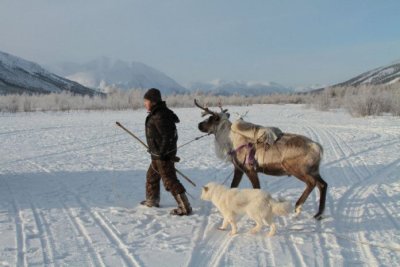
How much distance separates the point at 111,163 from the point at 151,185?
17.1ft

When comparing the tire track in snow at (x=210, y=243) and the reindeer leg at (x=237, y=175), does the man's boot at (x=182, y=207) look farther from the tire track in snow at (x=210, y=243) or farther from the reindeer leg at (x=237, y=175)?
the reindeer leg at (x=237, y=175)

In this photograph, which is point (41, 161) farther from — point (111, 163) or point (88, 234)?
point (88, 234)

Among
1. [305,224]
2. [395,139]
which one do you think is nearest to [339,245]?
[305,224]

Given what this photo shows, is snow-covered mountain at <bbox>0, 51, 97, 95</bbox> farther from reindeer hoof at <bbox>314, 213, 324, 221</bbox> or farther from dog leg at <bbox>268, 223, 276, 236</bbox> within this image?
dog leg at <bbox>268, 223, 276, 236</bbox>

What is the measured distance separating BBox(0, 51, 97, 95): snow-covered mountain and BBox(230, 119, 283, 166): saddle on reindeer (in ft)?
346

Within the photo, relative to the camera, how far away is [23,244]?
5578 millimetres

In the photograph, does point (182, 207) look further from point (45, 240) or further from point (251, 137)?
point (45, 240)

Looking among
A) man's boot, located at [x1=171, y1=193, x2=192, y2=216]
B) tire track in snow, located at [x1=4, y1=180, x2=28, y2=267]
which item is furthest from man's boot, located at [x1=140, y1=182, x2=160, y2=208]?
tire track in snow, located at [x1=4, y1=180, x2=28, y2=267]

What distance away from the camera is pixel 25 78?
131000 mm

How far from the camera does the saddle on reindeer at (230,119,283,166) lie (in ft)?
23.0

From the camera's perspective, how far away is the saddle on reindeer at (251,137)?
23.0ft

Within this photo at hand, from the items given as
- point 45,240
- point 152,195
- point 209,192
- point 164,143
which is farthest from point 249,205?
point 45,240

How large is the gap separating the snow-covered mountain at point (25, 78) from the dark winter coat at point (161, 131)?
105 meters

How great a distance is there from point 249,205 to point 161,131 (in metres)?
2.04
